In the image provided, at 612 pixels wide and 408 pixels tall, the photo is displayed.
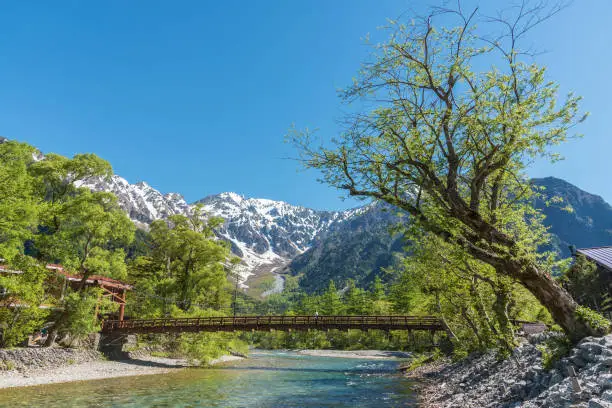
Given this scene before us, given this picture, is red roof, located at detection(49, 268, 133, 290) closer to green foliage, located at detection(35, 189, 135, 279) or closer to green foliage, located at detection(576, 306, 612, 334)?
green foliage, located at detection(35, 189, 135, 279)

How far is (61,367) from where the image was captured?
932 inches

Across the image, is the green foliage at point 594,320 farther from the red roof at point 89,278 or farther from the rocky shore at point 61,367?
the red roof at point 89,278

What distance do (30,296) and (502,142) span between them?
24.7 metres

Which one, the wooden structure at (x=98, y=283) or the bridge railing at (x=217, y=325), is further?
the bridge railing at (x=217, y=325)

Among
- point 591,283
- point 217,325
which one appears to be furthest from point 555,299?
point 217,325

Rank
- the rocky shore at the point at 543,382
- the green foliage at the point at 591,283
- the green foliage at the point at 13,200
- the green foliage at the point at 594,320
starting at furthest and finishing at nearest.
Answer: the green foliage at the point at 591,283 < the green foliage at the point at 13,200 < the green foliage at the point at 594,320 < the rocky shore at the point at 543,382

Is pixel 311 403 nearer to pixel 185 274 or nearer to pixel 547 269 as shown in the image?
pixel 547 269

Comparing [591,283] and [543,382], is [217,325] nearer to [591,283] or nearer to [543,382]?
[543,382]

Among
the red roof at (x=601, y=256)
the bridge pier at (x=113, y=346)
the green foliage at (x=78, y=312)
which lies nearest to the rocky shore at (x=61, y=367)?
the bridge pier at (x=113, y=346)

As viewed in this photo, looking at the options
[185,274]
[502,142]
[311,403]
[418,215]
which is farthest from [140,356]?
[502,142]

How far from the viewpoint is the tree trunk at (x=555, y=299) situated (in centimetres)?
907

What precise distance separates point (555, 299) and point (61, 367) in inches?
1101

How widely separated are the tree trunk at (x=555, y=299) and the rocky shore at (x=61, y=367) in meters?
22.6

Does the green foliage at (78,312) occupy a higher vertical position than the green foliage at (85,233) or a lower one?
lower
